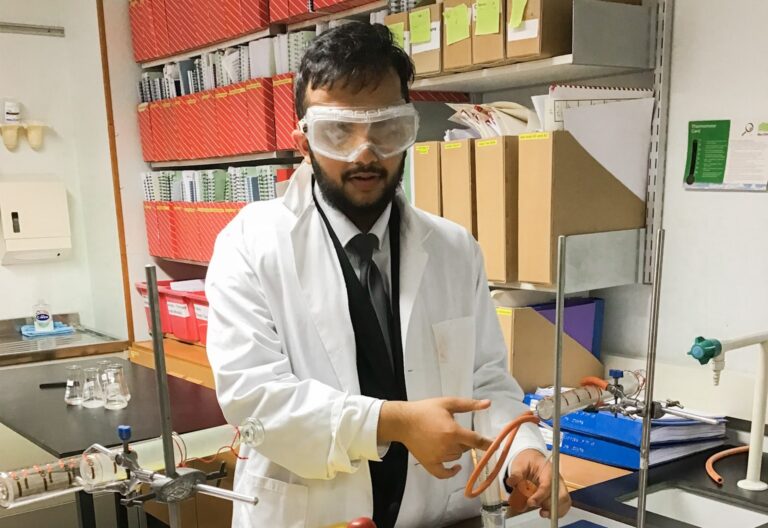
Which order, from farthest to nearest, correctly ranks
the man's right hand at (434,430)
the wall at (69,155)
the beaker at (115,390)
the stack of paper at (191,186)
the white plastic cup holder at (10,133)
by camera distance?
the wall at (69,155) < the white plastic cup holder at (10,133) < the stack of paper at (191,186) < the beaker at (115,390) < the man's right hand at (434,430)

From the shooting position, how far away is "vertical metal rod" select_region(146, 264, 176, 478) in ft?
2.15

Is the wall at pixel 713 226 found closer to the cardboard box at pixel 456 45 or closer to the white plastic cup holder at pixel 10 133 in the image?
the cardboard box at pixel 456 45

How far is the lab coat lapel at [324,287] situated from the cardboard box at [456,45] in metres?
0.87

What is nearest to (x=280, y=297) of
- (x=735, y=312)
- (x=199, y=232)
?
(x=735, y=312)

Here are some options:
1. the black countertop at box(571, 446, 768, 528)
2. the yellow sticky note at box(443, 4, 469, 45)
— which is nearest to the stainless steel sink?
the black countertop at box(571, 446, 768, 528)

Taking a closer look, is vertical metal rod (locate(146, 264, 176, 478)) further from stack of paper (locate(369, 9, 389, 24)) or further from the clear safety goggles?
stack of paper (locate(369, 9, 389, 24))

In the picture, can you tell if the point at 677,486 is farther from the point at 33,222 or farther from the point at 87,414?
the point at 33,222

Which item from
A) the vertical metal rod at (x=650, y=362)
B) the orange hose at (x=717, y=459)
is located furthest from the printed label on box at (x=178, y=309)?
the vertical metal rod at (x=650, y=362)

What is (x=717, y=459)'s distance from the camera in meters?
1.62

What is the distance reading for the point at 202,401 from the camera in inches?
94.9

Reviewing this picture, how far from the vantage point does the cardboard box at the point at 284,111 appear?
2.90 meters

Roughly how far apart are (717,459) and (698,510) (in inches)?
7.7

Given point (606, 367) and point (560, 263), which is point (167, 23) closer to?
point (606, 367)

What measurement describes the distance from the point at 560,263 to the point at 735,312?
1.35 meters
